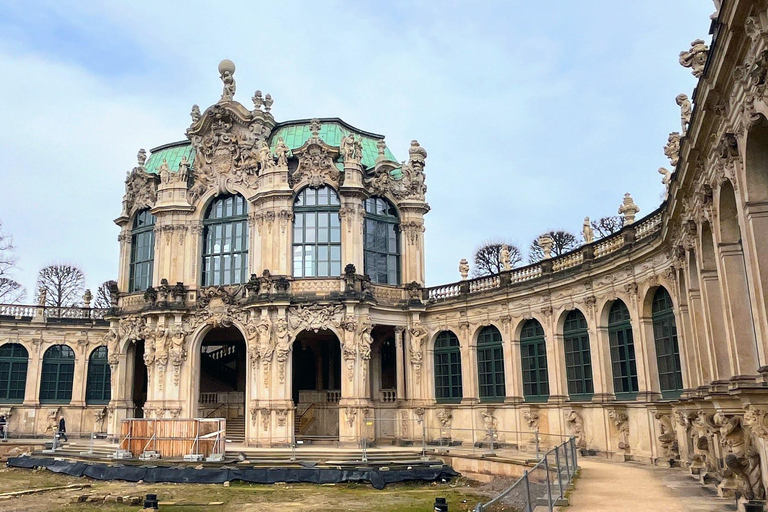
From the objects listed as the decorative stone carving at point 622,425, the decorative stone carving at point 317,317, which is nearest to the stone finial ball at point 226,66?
the decorative stone carving at point 317,317

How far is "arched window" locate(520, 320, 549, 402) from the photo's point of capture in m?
30.2

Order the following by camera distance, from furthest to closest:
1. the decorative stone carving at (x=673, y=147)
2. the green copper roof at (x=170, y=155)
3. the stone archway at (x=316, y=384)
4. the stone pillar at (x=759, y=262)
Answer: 1. the green copper roof at (x=170, y=155)
2. the stone archway at (x=316, y=384)
3. the decorative stone carving at (x=673, y=147)
4. the stone pillar at (x=759, y=262)

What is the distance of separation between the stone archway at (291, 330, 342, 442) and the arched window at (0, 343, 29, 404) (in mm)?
16702

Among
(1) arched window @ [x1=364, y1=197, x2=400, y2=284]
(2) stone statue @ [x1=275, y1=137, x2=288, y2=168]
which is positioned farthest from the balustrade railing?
(2) stone statue @ [x1=275, y1=137, x2=288, y2=168]

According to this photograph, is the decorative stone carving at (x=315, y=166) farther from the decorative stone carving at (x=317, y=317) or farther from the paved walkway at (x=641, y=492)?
the paved walkway at (x=641, y=492)

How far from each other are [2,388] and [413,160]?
27.2 meters

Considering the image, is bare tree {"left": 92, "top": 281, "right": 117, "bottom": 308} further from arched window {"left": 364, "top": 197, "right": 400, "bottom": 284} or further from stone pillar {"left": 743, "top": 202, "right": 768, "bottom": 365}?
stone pillar {"left": 743, "top": 202, "right": 768, "bottom": 365}

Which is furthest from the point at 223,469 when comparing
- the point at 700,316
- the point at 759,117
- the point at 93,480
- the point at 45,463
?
the point at 759,117

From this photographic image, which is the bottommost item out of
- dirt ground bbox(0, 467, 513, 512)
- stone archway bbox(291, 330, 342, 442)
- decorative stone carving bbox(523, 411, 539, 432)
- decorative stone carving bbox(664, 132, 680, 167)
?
dirt ground bbox(0, 467, 513, 512)

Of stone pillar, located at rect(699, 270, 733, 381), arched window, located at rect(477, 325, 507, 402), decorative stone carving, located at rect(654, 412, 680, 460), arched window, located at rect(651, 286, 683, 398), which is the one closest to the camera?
stone pillar, located at rect(699, 270, 733, 381)

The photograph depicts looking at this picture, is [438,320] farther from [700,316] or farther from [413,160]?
[700,316]

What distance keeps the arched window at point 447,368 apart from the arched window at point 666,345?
11.7m

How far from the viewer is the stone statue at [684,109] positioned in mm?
19172

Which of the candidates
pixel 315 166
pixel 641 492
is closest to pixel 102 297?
pixel 315 166
